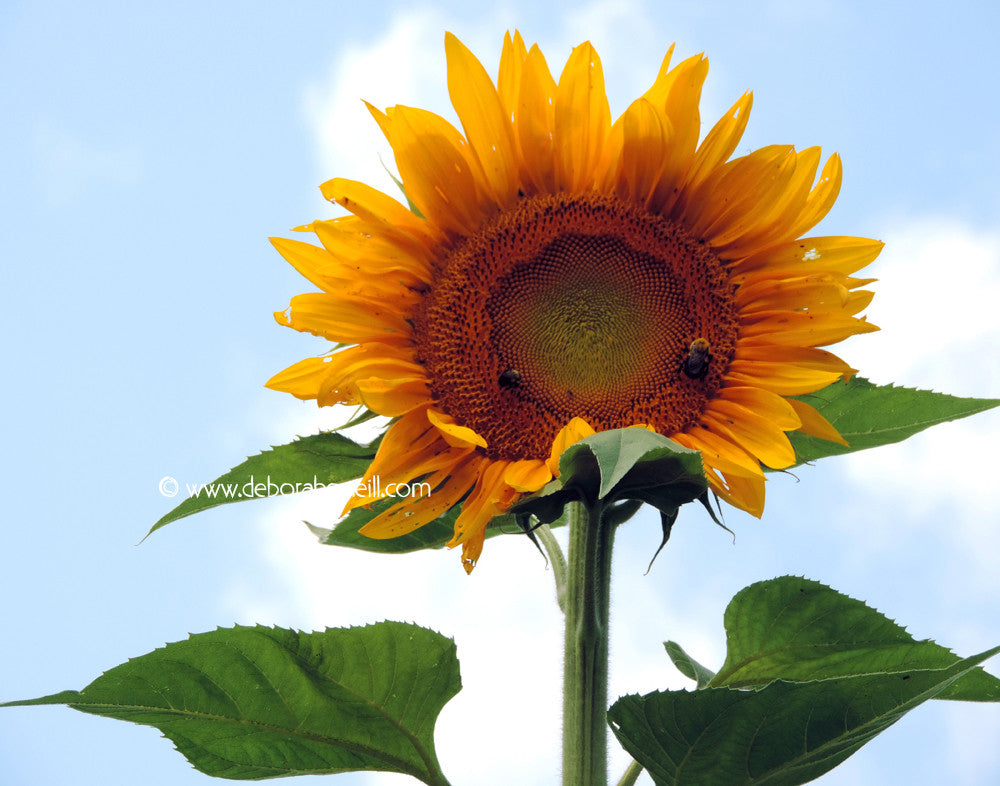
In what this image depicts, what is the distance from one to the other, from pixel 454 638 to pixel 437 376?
57 centimetres

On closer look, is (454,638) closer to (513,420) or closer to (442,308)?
(513,420)

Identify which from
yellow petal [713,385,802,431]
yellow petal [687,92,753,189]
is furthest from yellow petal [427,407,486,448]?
yellow petal [687,92,753,189]

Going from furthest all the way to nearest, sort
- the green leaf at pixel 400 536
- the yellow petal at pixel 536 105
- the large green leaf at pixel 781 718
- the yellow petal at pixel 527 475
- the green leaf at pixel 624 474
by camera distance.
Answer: the green leaf at pixel 400 536
the yellow petal at pixel 536 105
the yellow petal at pixel 527 475
the large green leaf at pixel 781 718
the green leaf at pixel 624 474

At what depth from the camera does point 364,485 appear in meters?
2.12

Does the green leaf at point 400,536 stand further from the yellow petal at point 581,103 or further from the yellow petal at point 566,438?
the yellow petal at point 581,103

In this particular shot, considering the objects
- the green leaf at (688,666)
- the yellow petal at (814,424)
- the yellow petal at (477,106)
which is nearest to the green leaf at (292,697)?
the green leaf at (688,666)

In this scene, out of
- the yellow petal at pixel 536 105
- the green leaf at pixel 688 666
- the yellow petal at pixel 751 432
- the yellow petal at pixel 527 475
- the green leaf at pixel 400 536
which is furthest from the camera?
the green leaf at pixel 688 666

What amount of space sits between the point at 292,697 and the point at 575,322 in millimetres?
1029

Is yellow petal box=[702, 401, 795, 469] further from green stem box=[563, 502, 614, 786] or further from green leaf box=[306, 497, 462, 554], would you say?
green leaf box=[306, 497, 462, 554]

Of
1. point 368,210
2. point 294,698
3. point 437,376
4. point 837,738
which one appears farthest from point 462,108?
point 837,738

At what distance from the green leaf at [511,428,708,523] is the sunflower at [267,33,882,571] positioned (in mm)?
219

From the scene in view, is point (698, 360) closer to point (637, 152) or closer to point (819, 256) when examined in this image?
point (819, 256)

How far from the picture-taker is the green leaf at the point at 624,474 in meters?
1.65

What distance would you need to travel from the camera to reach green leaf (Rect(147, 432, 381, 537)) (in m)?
2.16
